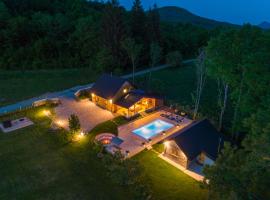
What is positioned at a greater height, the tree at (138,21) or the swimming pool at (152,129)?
the tree at (138,21)

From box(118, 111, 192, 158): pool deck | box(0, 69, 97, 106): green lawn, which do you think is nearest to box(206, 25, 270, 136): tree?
box(118, 111, 192, 158): pool deck

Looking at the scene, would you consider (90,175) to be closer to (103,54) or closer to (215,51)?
(215,51)

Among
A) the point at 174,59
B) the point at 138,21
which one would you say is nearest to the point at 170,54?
the point at 174,59

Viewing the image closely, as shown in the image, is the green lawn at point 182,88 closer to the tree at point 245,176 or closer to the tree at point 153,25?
the tree at point 153,25

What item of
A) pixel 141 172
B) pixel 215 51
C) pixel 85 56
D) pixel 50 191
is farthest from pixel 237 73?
pixel 85 56

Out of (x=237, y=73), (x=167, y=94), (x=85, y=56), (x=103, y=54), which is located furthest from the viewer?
(x=85, y=56)

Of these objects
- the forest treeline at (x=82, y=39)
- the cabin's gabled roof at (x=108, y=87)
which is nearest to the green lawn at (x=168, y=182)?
the cabin's gabled roof at (x=108, y=87)

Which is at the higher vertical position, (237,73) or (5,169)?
(237,73)

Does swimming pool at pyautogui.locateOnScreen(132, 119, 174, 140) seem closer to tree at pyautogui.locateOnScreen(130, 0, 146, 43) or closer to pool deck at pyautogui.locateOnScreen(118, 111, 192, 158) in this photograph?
pool deck at pyautogui.locateOnScreen(118, 111, 192, 158)
